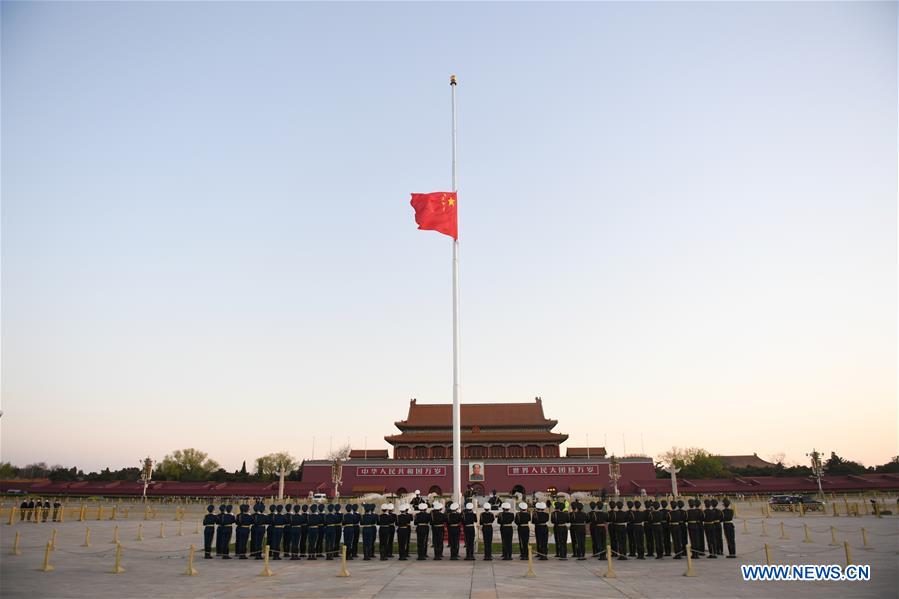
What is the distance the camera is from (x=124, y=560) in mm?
14828

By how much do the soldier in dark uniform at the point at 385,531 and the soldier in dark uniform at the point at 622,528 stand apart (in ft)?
18.9

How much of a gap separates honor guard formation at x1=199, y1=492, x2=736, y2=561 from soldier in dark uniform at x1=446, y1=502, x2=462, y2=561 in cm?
2

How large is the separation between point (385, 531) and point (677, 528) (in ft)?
24.3

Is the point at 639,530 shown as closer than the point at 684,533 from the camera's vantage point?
No

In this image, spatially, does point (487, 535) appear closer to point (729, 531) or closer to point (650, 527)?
point (650, 527)

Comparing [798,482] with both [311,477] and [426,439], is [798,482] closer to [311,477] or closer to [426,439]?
[426,439]

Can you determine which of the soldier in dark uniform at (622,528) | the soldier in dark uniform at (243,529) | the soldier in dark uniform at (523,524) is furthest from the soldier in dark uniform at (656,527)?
the soldier in dark uniform at (243,529)

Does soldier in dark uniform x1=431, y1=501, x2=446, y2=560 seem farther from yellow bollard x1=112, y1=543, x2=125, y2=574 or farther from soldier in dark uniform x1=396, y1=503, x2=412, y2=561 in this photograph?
yellow bollard x1=112, y1=543, x2=125, y2=574

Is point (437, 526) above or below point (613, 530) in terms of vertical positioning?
above

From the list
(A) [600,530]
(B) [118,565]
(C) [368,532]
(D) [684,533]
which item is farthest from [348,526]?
Result: (D) [684,533]

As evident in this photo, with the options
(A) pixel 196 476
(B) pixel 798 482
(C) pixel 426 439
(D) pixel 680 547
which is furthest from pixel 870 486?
(A) pixel 196 476

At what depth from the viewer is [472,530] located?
1436 centimetres

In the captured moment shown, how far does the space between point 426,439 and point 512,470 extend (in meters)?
9.39

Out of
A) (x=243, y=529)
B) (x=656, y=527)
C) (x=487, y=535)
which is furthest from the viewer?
(x=243, y=529)
